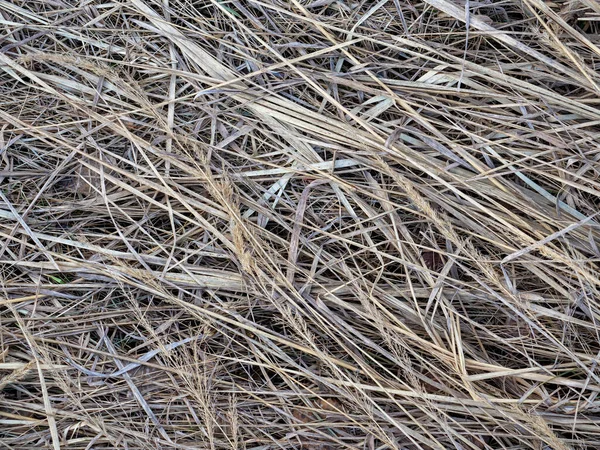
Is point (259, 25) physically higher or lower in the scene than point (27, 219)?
higher

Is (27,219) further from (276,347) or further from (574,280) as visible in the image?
(574,280)

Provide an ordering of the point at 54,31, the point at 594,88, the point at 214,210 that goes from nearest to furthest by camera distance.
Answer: the point at 594,88 → the point at 214,210 → the point at 54,31

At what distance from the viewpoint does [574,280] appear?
1.70m

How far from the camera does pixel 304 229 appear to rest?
6.04 ft

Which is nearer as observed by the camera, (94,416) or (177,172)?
(94,416)

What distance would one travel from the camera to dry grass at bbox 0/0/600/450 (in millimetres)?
1692

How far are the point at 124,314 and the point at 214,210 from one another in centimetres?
41

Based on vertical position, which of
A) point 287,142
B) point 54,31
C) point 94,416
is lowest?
point 94,416

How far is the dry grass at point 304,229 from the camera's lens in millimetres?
1692

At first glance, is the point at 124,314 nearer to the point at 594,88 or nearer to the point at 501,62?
the point at 501,62

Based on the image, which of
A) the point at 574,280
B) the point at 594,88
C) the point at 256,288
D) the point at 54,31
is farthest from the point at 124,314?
the point at 594,88

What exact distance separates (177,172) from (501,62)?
3.41 ft

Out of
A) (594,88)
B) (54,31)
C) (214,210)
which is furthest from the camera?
(54,31)

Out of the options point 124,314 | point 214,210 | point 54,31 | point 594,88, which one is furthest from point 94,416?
point 594,88
